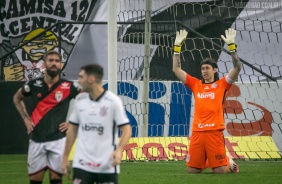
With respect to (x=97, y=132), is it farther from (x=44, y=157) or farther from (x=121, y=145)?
(x=44, y=157)

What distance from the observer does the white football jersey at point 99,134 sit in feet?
33.5

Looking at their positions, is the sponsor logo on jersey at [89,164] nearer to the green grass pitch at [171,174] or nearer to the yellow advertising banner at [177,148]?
the green grass pitch at [171,174]

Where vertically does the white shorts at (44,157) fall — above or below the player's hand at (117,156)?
below

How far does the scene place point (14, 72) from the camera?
78.3ft

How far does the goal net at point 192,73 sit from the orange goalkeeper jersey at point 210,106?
11.6ft

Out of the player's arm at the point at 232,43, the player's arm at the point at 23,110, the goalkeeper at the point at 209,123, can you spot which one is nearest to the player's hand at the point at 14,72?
the goalkeeper at the point at 209,123

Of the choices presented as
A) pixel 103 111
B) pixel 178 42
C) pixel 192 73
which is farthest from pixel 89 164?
pixel 192 73

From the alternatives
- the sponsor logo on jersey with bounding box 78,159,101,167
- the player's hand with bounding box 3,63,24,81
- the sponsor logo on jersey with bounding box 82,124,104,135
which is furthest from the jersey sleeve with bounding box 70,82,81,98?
the player's hand with bounding box 3,63,24,81

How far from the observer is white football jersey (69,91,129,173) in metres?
10.2

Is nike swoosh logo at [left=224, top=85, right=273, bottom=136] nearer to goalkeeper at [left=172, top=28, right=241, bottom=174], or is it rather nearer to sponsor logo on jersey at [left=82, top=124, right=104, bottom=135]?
goalkeeper at [left=172, top=28, right=241, bottom=174]

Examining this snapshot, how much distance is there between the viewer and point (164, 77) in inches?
924

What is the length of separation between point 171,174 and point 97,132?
21.1 feet

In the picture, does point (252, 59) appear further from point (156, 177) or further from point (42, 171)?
point (42, 171)

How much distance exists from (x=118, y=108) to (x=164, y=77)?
13.3 meters
